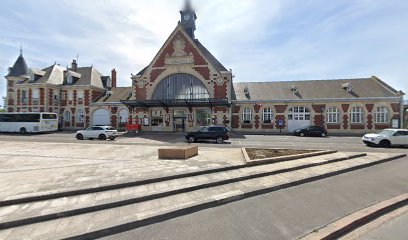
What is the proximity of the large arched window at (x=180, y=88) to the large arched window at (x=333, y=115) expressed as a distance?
1645 cm

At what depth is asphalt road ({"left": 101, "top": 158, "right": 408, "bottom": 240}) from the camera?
475 cm

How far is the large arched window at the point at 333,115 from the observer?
3262cm

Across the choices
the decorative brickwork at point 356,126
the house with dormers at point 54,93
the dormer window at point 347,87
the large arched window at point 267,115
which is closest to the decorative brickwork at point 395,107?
the decorative brickwork at point 356,126

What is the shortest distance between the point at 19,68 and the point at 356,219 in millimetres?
52626

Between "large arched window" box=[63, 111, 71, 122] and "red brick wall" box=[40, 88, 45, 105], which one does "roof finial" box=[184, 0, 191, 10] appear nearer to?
"large arched window" box=[63, 111, 71, 122]

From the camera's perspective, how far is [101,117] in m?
39.0

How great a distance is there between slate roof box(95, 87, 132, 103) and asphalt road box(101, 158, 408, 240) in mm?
35319

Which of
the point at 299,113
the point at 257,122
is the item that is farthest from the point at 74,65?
the point at 299,113

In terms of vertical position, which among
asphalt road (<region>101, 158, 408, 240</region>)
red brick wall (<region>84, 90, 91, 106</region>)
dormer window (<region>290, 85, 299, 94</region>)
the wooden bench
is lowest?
asphalt road (<region>101, 158, 408, 240</region>)

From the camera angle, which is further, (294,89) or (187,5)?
(187,5)

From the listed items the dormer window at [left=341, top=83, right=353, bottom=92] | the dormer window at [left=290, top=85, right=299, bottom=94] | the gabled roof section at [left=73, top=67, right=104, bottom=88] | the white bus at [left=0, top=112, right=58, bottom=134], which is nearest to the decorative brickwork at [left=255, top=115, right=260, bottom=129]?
the dormer window at [left=290, top=85, right=299, bottom=94]

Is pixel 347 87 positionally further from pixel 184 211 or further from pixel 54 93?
pixel 54 93

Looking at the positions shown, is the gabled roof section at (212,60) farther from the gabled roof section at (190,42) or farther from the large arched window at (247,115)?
the large arched window at (247,115)

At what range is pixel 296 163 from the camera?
10.7 metres
